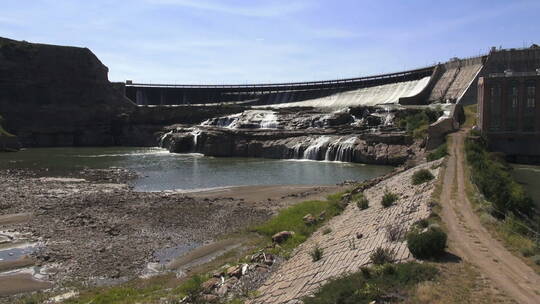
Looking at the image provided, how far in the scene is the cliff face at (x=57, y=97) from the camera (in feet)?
348

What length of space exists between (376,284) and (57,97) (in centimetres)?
11682

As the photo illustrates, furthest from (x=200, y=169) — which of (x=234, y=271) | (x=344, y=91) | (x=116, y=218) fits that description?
(x=344, y=91)

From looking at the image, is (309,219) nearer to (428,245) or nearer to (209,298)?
(209,298)

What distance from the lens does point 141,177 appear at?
54.1 meters

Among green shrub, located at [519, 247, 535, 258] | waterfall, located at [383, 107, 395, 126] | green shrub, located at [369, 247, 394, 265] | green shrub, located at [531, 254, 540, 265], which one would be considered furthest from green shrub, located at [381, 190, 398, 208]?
waterfall, located at [383, 107, 395, 126]

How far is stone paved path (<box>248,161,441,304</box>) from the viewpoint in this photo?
1584 centimetres

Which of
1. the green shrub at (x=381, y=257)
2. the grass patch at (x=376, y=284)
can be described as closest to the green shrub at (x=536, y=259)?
the grass patch at (x=376, y=284)

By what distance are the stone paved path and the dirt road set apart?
4.08ft

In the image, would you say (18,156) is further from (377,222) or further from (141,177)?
(377,222)

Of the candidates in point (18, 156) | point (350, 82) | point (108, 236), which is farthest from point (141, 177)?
point (350, 82)

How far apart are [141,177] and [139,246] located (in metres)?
30.9

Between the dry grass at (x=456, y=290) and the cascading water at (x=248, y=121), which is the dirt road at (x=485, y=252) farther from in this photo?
the cascading water at (x=248, y=121)

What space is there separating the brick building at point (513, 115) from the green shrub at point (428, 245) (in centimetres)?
4922

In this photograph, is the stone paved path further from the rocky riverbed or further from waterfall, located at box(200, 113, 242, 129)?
waterfall, located at box(200, 113, 242, 129)
